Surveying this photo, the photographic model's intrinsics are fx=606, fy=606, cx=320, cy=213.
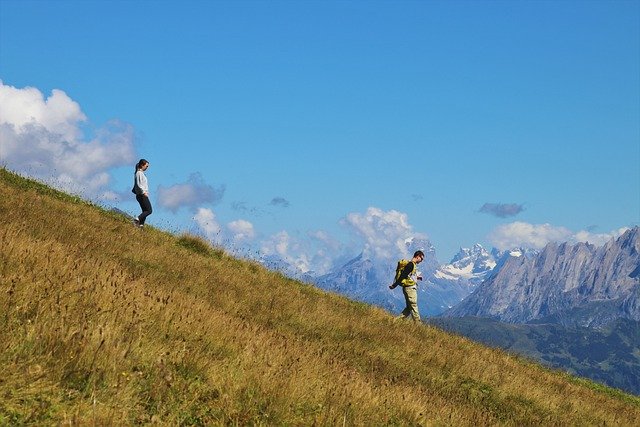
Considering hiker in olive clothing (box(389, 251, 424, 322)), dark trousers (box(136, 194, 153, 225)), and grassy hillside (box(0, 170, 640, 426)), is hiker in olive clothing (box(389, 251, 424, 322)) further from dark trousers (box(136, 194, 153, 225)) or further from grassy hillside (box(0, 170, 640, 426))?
dark trousers (box(136, 194, 153, 225))

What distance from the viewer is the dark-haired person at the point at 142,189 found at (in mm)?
18984

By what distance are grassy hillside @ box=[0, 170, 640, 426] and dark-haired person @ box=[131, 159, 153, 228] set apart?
5468mm

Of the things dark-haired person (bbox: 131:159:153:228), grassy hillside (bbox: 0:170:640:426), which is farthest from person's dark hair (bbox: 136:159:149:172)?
grassy hillside (bbox: 0:170:640:426)

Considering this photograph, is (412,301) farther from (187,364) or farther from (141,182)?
(187,364)

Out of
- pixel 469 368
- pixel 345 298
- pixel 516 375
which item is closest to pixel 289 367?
pixel 469 368

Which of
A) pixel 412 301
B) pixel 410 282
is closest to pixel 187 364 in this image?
pixel 410 282

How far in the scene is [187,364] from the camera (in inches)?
238

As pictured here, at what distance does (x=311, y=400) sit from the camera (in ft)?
20.2

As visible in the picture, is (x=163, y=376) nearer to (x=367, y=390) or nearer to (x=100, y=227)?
(x=367, y=390)

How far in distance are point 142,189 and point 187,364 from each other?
1374cm

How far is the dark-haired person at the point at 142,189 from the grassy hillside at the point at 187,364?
17.9 ft

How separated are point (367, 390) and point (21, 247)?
4700 millimetres

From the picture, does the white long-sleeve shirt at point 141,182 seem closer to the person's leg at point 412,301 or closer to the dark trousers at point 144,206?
the dark trousers at point 144,206

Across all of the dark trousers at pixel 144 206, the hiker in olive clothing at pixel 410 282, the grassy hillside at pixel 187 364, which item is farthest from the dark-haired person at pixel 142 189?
the hiker in olive clothing at pixel 410 282
